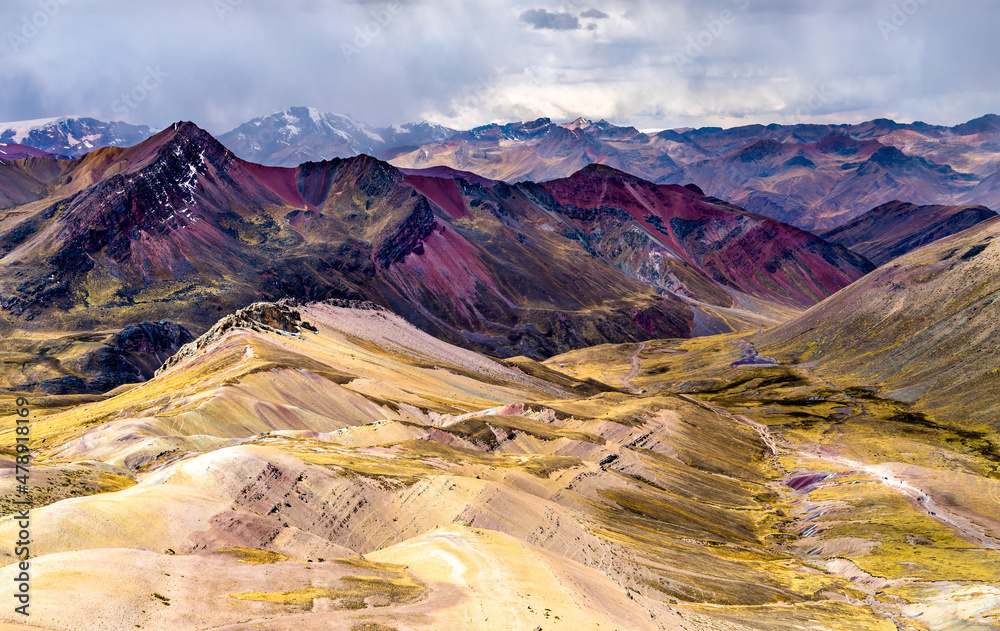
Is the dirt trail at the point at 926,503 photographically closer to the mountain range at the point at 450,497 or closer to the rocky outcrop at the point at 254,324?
the mountain range at the point at 450,497

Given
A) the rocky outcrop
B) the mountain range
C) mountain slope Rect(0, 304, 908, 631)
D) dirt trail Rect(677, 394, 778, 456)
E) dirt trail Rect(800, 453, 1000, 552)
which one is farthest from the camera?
dirt trail Rect(677, 394, 778, 456)

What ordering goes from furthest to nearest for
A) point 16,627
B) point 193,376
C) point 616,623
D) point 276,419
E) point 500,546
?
point 193,376
point 276,419
point 500,546
point 616,623
point 16,627

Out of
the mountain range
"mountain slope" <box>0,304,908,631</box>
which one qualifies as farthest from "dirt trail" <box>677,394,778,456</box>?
"mountain slope" <box>0,304,908,631</box>

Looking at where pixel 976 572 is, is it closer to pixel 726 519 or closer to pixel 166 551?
pixel 726 519

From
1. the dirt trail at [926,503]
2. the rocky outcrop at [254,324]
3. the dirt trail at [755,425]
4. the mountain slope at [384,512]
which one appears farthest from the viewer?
the dirt trail at [755,425]

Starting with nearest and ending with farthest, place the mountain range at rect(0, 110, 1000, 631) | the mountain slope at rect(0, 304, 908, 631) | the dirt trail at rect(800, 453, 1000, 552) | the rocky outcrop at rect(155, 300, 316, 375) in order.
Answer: the mountain slope at rect(0, 304, 908, 631) → the mountain range at rect(0, 110, 1000, 631) → the dirt trail at rect(800, 453, 1000, 552) → the rocky outcrop at rect(155, 300, 316, 375)

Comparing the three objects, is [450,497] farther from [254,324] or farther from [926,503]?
[254,324]

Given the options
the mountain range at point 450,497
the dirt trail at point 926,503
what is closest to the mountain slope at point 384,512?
the mountain range at point 450,497

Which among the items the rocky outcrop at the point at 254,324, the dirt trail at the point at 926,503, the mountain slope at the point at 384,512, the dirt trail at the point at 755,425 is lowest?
the mountain slope at the point at 384,512

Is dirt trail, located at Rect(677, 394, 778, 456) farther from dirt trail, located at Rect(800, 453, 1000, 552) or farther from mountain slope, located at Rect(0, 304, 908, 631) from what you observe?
mountain slope, located at Rect(0, 304, 908, 631)

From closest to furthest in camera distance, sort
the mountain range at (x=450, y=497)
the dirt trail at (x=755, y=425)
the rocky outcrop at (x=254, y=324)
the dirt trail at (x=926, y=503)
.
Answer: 1. the mountain range at (x=450, y=497)
2. the dirt trail at (x=926, y=503)
3. the rocky outcrop at (x=254, y=324)
4. the dirt trail at (x=755, y=425)

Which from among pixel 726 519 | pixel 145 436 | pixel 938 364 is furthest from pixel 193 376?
pixel 938 364
